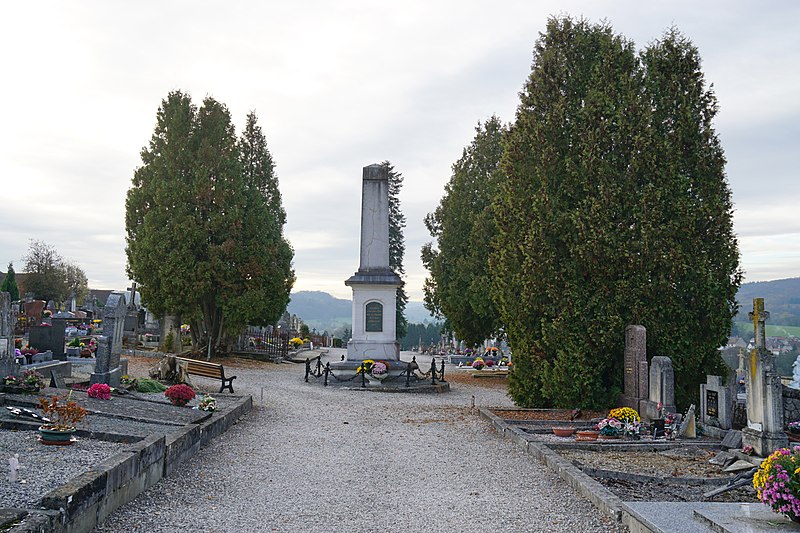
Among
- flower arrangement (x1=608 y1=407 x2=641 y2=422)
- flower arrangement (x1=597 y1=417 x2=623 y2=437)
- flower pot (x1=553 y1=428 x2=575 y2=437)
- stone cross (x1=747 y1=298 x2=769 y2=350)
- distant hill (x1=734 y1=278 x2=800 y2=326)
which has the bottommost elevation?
flower pot (x1=553 y1=428 x2=575 y2=437)

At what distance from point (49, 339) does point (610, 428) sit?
13998 millimetres

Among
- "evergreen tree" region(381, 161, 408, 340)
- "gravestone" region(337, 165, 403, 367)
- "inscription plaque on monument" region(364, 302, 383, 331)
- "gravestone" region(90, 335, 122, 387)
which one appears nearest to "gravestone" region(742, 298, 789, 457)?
"gravestone" region(90, 335, 122, 387)

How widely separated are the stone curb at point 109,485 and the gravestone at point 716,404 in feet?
28.9

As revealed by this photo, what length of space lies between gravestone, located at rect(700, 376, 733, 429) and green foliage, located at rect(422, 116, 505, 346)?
434 inches

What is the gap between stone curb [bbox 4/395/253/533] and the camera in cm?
475

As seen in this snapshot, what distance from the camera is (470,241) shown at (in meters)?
24.0

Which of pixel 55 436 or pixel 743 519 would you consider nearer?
pixel 743 519

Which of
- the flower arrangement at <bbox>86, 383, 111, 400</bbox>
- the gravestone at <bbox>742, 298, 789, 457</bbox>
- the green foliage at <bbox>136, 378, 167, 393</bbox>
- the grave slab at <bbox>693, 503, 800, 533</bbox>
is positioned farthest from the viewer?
the green foliage at <bbox>136, 378, 167, 393</bbox>

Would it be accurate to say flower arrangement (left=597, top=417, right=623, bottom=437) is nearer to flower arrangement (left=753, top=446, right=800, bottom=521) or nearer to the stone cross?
the stone cross

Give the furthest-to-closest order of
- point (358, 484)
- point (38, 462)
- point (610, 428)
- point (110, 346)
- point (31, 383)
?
point (110, 346), point (610, 428), point (31, 383), point (358, 484), point (38, 462)

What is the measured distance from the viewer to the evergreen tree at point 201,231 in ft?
84.8

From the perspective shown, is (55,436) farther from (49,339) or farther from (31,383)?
(49,339)

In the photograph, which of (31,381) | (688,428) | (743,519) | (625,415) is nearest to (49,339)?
(31,381)

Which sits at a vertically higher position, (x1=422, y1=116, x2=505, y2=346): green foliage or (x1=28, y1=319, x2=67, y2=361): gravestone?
(x1=422, y1=116, x2=505, y2=346): green foliage
